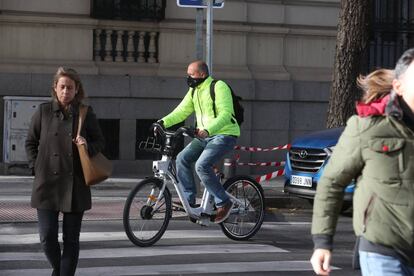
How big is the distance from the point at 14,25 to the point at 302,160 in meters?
7.39

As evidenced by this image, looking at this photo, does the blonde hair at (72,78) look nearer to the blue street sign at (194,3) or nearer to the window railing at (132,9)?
the blue street sign at (194,3)

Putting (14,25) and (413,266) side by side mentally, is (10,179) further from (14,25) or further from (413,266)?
(413,266)

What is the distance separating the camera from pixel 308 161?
10.8 metres

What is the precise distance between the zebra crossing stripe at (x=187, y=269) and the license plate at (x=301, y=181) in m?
3.05

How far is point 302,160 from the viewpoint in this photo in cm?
1089

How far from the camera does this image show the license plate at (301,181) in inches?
422

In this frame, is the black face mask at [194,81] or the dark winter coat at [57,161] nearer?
the dark winter coat at [57,161]

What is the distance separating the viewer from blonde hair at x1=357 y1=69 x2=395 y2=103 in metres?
3.66

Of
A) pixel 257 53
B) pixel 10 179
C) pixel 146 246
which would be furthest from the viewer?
pixel 257 53

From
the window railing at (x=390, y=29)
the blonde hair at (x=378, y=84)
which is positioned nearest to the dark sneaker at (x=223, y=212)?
the blonde hair at (x=378, y=84)

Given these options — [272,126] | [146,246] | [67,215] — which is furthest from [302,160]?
[272,126]

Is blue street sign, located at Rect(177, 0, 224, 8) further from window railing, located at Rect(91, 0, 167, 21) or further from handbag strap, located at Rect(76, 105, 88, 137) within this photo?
handbag strap, located at Rect(76, 105, 88, 137)

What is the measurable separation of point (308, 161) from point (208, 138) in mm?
2559

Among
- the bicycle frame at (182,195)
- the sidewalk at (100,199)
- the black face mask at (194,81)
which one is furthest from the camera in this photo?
the sidewalk at (100,199)
